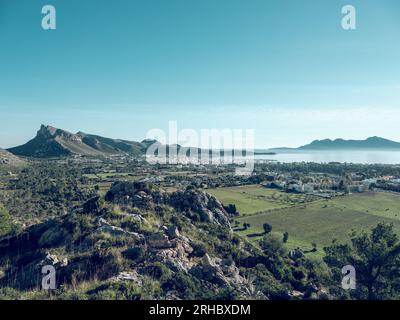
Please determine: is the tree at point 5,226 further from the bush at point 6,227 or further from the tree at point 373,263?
the tree at point 373,263

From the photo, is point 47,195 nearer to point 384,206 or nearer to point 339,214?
point 339,214

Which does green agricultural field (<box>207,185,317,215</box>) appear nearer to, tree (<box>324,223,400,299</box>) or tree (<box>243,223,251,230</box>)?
tree (<box>243,223,251,230</box>)

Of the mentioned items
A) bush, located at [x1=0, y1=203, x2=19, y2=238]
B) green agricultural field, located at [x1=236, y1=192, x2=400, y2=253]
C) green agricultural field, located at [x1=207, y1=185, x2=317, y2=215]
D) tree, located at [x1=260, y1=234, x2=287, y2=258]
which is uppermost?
bush, located at [x1=0, y1=203, x2=19, y2=238]

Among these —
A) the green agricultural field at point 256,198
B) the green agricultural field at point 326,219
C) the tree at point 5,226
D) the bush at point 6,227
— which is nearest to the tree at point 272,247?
the green agricultural field at point 326,219

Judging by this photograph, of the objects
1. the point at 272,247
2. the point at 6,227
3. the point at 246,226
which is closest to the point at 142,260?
the point at 272,247

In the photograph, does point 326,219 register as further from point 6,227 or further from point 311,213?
point 6,227

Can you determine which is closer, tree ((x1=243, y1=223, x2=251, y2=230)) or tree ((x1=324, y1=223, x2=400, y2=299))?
tree ((x1=324, y1=223, x2=400, y2=299))

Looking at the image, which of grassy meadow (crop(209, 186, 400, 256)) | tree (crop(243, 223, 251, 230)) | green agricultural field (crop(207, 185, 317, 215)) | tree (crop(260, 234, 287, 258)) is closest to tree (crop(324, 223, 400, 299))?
tree (crop(260, 234, 287, 258))
